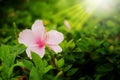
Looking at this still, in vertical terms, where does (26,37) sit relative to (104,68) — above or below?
above

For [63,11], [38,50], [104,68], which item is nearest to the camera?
[38,50]

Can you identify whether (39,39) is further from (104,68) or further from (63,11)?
(63,11)

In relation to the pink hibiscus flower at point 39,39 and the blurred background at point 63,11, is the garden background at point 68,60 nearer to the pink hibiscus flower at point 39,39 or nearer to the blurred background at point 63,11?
the pink hibiscus flower at point 39,39

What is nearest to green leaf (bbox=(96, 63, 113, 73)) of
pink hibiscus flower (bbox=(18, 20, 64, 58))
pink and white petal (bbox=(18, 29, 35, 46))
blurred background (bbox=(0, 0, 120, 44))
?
pink hibiscus flower (bbox=(18, 20, 64, 58))

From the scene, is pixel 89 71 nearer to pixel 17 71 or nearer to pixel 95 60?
pixel 95 60

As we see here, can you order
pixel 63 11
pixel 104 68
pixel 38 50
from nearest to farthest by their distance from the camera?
pixel 38 50 < pixel 104 68 < pixel 63 11

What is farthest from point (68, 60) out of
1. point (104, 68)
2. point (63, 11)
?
point (63, 11)

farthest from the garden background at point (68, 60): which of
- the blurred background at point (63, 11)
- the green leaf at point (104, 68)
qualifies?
the blurred background at point (63, 11)

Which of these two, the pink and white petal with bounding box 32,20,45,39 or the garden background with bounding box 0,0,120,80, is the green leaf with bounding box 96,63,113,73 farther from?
the pink and white petal with bounding box 32,20,45,39
